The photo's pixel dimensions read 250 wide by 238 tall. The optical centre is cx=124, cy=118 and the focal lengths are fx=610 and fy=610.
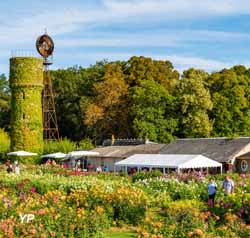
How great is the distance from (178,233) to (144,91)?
1645 inches

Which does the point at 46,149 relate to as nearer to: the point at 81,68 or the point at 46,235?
the point at 81,68

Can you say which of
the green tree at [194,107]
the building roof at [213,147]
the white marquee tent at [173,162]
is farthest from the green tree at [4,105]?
the white marquee tent at [173,162]

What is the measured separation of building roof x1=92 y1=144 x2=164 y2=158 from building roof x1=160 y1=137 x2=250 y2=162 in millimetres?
1183

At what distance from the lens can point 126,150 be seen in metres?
45.2

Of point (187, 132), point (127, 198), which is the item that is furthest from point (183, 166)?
point (187, 132)

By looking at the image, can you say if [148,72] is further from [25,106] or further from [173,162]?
[173,162]

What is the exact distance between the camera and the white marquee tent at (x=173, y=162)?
3297 cm

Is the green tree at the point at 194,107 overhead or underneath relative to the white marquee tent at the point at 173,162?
overhead

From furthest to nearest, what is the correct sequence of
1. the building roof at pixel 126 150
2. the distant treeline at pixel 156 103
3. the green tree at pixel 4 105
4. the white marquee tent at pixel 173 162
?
the green tree at pixel 4 105 < the distant treeline at pixel 156 103 < the building roof at pixel 126 150 < the white marquee tent at pixel 173 162

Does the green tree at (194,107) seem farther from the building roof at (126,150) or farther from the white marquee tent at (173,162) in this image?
the white marquee tent at (173,162)

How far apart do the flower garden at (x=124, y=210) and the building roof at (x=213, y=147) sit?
11.9 m

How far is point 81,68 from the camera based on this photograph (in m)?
66.8

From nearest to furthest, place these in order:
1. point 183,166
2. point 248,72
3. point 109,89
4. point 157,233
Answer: point 157,233 < point 183,166 < point 109,89 < point 248,72

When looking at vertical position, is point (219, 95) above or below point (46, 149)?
above
